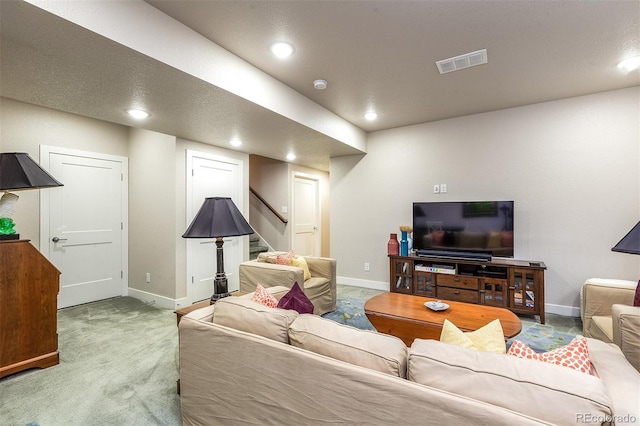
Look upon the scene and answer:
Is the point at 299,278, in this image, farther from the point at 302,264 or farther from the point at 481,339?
the point at 481,339

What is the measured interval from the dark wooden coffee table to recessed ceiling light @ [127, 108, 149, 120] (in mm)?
2741

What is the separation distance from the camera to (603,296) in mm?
2479

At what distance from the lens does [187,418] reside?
1610mm

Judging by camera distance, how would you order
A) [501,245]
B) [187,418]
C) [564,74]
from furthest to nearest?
[501,245] → [564,74] → [187,418]

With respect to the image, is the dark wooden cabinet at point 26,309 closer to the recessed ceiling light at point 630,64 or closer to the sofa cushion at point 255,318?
the sofa cushion at point 255,318

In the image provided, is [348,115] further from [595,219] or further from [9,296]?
[9,296]

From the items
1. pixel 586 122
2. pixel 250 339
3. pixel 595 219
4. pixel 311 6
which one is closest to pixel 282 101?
pixel 311 6

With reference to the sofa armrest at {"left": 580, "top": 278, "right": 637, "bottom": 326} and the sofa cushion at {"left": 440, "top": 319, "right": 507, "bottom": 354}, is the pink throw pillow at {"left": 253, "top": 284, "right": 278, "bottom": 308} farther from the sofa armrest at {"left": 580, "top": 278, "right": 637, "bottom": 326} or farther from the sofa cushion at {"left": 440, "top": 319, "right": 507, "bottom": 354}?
the sofa armrest at {"left": 580, "top": 278, "right": 637, "bottom": 326}

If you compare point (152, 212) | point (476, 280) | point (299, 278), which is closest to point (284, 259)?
point (299, 278)

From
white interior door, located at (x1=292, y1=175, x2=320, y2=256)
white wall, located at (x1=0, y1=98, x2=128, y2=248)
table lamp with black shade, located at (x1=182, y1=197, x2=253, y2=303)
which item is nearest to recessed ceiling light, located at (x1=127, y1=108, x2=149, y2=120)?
table lamp with black shade, located at (x1=182, y1=197, x2=253, y2=303)

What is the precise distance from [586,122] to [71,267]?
6.35 metres

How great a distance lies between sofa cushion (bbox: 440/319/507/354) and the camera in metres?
1.21

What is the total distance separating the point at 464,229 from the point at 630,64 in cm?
208

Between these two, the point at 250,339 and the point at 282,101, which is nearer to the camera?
the point at 250,339
